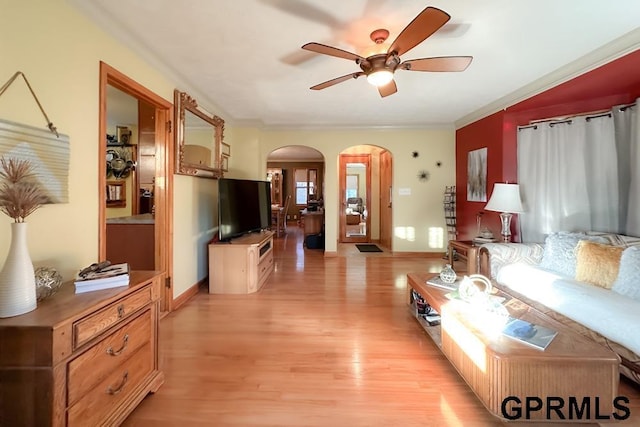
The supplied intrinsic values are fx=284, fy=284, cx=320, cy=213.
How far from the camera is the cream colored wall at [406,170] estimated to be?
5.31 m

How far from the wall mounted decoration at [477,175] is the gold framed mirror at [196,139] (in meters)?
3.93

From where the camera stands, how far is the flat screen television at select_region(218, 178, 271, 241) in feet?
11.3

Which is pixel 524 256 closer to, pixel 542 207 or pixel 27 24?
pixel 542 207

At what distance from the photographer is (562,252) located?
2.70 meters

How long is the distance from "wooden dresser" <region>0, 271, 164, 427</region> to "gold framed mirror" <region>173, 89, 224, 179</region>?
1.87 meters

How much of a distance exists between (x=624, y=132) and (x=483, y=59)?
1.59 metres

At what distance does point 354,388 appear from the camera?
174 centimetres

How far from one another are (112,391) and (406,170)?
16.7ft

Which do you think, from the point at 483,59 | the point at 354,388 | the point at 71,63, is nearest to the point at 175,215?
the point at 71,63

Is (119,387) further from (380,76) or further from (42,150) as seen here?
(380,76)

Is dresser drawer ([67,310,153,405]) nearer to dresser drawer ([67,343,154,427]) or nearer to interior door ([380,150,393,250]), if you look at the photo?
dresser drawer ([67,343,154,427])

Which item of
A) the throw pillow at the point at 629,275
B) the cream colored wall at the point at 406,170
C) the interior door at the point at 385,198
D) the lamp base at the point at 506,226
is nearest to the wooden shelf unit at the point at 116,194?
the cream colored wall at the point at 406,170

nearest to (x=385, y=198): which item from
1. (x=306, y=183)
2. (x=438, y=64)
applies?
(x=438, y=64)

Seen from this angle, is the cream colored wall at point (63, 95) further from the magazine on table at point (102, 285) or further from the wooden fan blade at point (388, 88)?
the wooden fan blade at point (388, 88)
